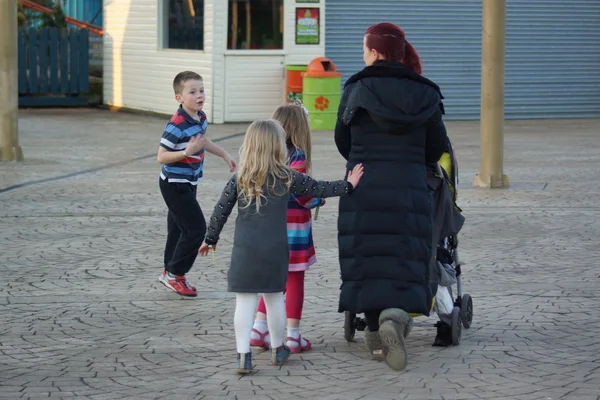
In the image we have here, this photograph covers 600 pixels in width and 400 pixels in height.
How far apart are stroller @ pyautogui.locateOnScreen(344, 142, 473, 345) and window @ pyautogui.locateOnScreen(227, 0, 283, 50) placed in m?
15.2

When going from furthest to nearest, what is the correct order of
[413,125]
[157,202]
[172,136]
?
1. [157,202]
2. [172,136]
3. [413,125]

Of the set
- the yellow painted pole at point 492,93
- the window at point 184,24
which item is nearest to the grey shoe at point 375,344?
the yellow painted pole at point 492,93

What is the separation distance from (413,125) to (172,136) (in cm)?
223

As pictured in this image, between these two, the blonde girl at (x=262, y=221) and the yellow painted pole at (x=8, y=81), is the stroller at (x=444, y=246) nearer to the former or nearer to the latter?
the blonde girl at (x=262, y=221)

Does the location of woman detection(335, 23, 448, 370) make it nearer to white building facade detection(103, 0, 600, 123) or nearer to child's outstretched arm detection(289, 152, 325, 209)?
child's outstretched arm detection(289, 152, 325, 209)

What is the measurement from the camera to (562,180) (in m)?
13.6

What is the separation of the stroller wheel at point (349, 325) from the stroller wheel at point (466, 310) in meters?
0.65

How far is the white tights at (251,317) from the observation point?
19.2 feet

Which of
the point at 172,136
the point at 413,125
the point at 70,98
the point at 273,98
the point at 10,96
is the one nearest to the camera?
the point at 413,125

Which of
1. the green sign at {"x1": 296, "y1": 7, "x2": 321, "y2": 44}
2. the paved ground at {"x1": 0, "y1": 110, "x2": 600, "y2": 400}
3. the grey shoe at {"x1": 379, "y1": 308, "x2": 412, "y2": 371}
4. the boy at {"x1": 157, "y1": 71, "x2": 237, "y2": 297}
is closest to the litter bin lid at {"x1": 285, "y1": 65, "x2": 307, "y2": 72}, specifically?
the green sign at {"x1": 296, "y1": 7, "x2": 321, "y2": 44}

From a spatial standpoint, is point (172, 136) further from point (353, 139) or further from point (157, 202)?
point (157, 202)

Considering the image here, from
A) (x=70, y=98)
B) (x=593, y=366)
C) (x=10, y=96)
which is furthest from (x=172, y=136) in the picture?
(x=70, y=98)

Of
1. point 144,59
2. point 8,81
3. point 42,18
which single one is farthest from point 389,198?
point 42,18

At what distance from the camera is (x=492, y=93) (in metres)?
13.1
